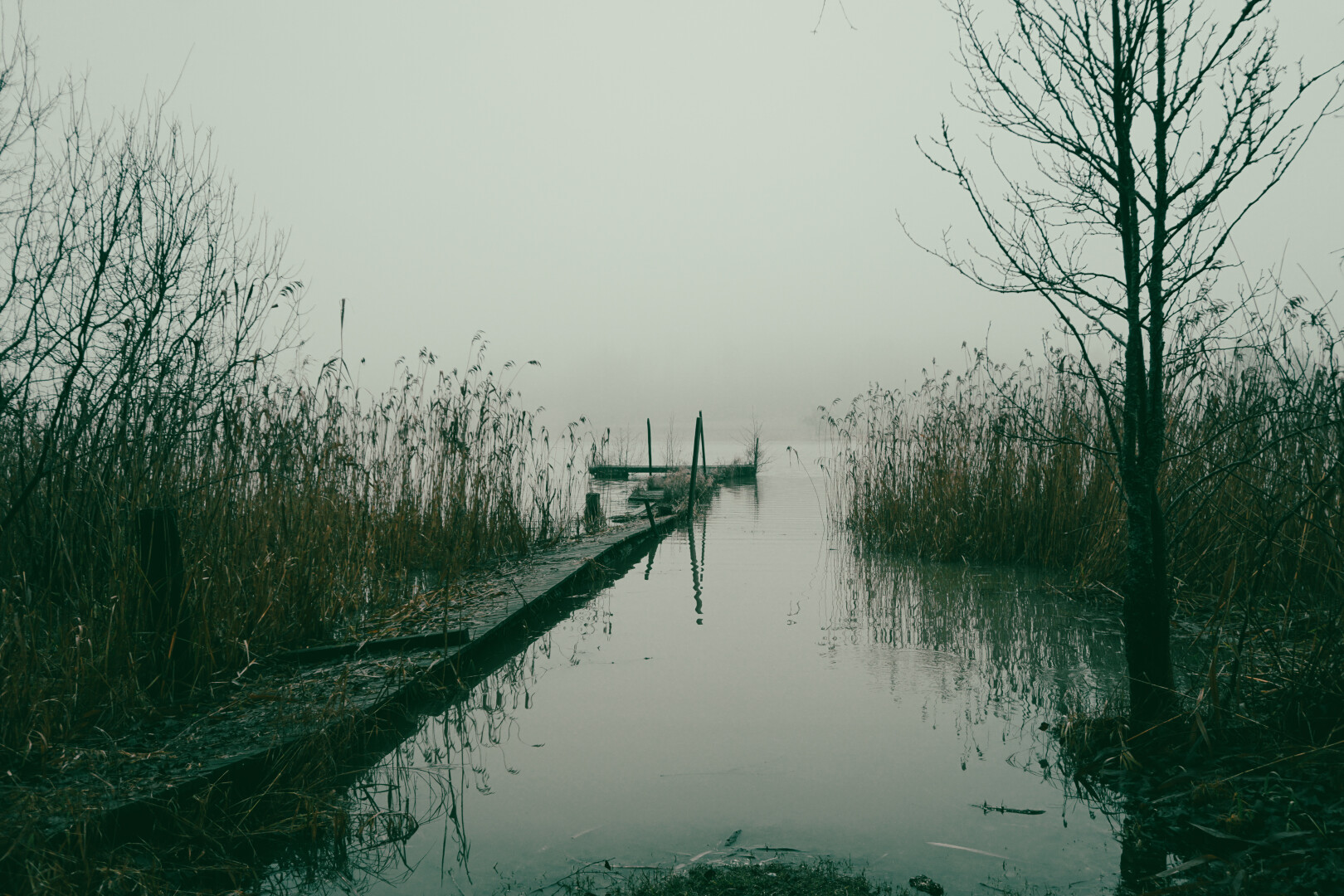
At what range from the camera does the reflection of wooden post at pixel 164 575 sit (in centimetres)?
269

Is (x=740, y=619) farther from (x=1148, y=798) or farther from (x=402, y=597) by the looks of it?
(x=1148, y=798)

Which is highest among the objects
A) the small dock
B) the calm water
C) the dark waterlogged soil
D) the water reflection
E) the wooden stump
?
the small dock

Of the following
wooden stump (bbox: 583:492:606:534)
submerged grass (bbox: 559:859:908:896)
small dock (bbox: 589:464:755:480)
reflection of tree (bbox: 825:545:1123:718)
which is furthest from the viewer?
small dock (bbox: 589:464:755:480)

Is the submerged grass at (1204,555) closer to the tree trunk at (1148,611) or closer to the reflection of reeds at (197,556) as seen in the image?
the tree trunk at (1148,611)

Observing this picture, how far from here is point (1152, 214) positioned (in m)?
2.46

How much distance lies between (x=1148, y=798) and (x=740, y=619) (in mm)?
2622

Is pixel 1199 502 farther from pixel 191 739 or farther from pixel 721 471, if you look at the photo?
pixel 721 471

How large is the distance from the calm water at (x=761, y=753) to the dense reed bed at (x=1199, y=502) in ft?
2.02

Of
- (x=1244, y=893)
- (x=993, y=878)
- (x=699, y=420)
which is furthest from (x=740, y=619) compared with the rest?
(x=699, y=420)

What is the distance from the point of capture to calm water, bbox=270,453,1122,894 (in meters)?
1.97

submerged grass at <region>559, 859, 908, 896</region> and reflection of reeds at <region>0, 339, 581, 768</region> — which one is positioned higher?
reflection of reeds at <region>0, 339, 581, 768</region>

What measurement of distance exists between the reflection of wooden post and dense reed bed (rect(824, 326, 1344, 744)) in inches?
119

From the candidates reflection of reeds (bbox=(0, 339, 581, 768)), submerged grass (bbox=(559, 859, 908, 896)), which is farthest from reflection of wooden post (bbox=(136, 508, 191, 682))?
submerged grass (bbox=(559, 859, 908, 896))

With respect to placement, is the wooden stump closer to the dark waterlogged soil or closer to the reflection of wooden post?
the dark waterlogged soil
